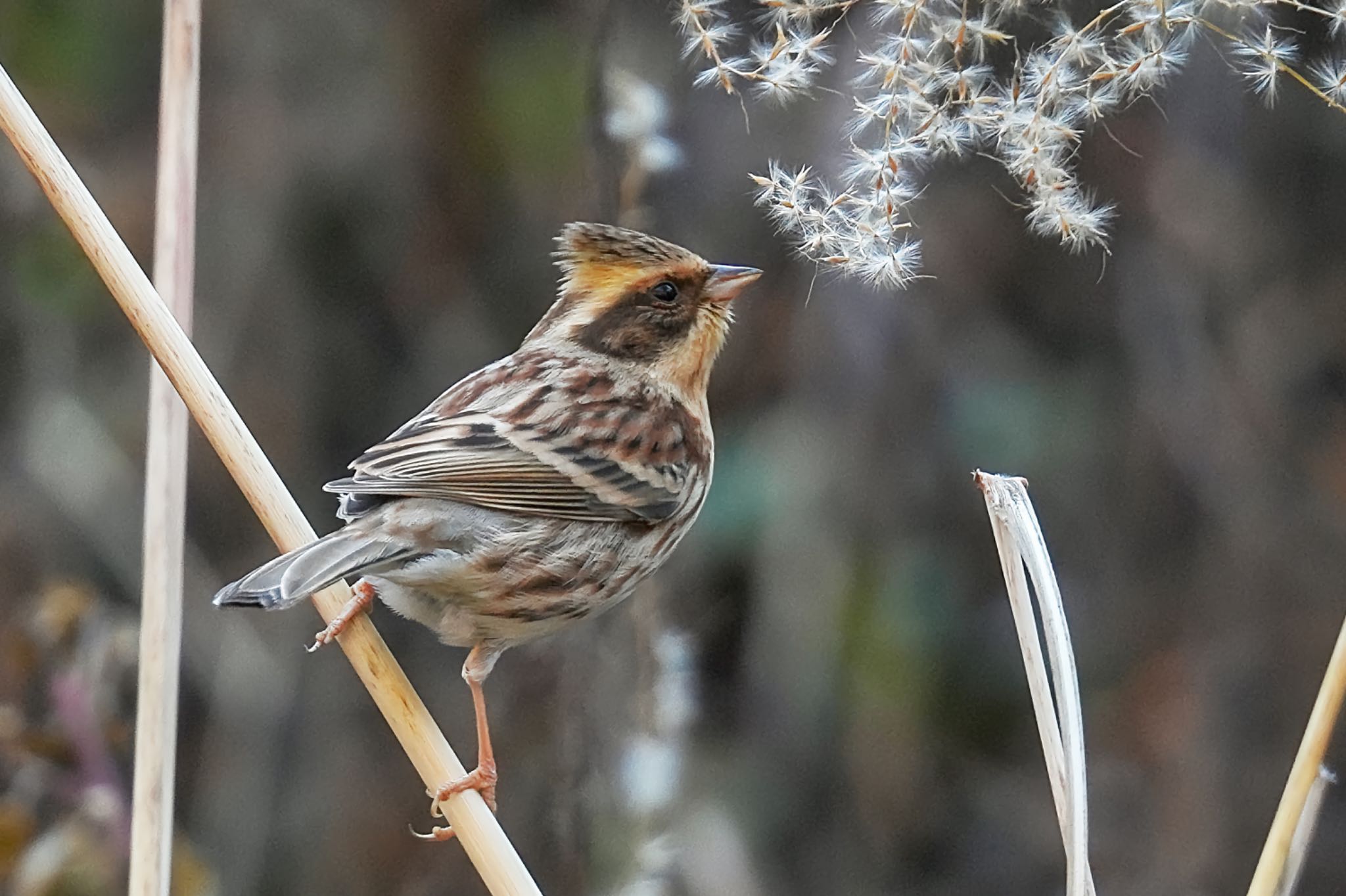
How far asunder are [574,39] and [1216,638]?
8.05 ft

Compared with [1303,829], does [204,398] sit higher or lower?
higher

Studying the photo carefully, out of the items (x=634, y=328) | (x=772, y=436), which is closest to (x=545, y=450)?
(x=634, y=328)

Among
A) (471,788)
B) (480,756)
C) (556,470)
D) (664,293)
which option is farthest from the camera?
(664,293)

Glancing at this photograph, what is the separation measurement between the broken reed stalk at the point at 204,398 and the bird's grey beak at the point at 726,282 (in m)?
1.12

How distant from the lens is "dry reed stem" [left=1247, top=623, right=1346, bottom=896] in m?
1.79

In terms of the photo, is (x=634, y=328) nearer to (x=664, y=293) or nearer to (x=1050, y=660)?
(x=664, y=293)

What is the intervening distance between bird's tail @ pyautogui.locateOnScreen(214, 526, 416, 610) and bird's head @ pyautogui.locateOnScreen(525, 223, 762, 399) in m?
0.79

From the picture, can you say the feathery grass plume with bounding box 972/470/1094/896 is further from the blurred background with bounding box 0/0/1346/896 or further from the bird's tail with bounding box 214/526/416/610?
the blurred background with bounding box 0/0/1346/896

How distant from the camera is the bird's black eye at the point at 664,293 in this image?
2955 millimetres

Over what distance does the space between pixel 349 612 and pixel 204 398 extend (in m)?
0.42

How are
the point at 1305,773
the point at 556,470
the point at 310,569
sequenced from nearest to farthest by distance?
the point at 1305,773 → the point at 310,569 → the point at 556,470

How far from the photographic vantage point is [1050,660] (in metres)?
1.90

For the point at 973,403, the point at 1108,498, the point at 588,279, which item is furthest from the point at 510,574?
the point at 1108,498

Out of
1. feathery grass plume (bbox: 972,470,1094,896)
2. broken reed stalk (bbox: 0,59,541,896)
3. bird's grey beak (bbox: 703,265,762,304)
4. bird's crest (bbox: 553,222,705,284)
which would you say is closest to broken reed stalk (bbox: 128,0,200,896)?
broken reed stalk (bbox: 0,59,541,896)
